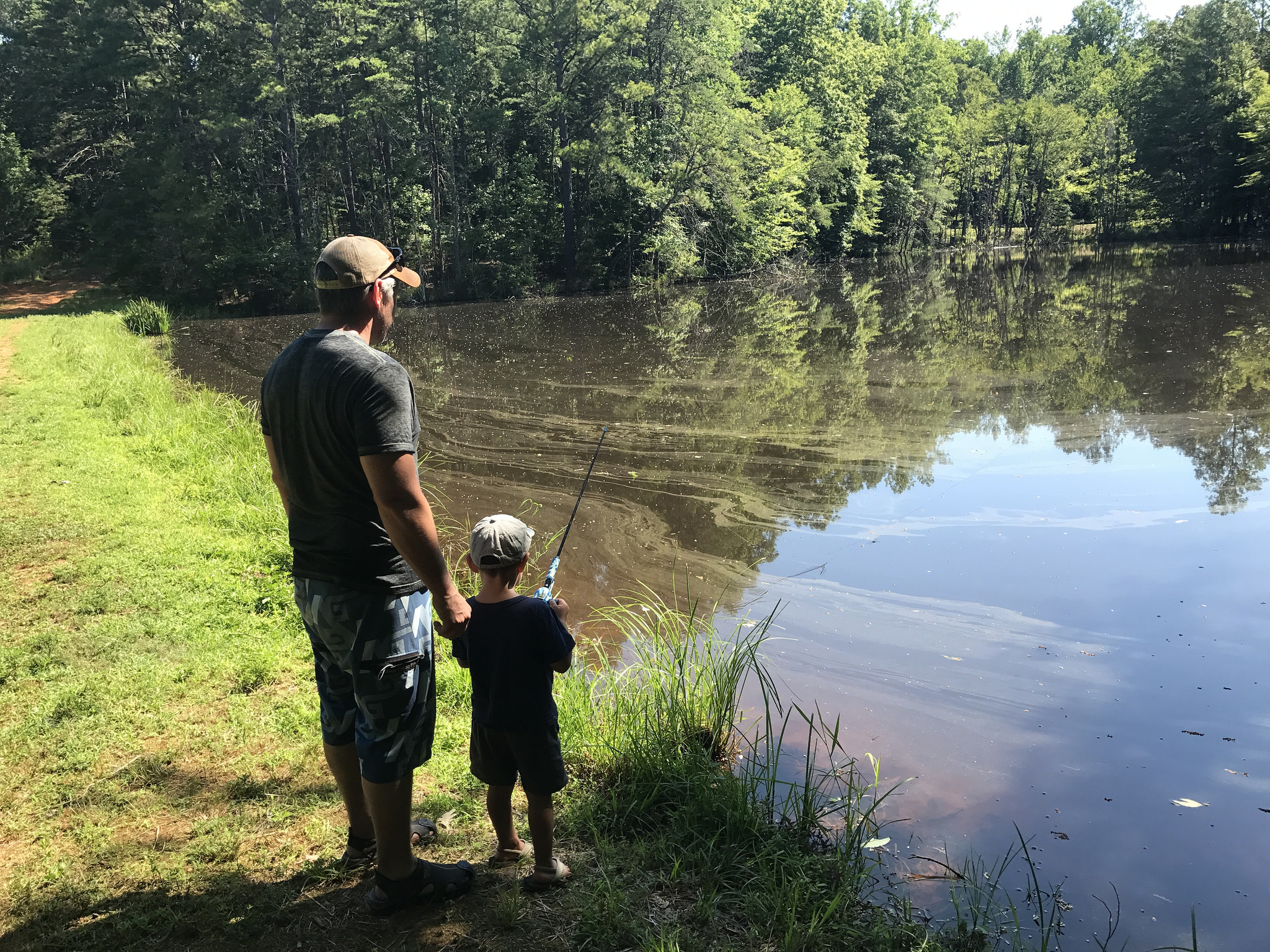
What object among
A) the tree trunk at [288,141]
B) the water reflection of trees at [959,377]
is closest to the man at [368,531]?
the water reflection of trees at [959,377]

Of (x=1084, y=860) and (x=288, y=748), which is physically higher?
(x=288, y=748)

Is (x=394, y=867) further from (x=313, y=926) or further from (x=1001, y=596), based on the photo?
(x=1001, y=596)

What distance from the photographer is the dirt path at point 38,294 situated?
29.7 meters

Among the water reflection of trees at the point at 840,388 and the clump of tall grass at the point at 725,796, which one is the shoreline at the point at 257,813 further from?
the water reflection of trees at the point at 840,388

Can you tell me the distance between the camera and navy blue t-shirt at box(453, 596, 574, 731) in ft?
8.68

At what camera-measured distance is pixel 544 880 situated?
9.23ft

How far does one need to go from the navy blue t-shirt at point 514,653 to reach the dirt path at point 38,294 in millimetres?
32280

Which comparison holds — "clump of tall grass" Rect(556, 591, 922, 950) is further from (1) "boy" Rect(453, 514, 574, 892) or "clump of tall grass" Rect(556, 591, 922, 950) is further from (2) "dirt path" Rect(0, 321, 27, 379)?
(2) "dirt path" Rect(0, 321, 27, 379)

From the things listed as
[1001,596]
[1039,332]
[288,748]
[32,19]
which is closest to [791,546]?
[1001,596]

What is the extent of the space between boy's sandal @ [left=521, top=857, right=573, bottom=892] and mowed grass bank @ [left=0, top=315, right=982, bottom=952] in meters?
0.04

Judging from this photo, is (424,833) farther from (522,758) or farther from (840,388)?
(840,388)

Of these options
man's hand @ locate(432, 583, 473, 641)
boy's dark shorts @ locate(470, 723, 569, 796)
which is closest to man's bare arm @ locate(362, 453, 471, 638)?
man's hand @ locate(432, 583, 473, 641)

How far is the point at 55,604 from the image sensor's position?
4.95 metres

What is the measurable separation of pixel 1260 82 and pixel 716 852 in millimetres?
47843
